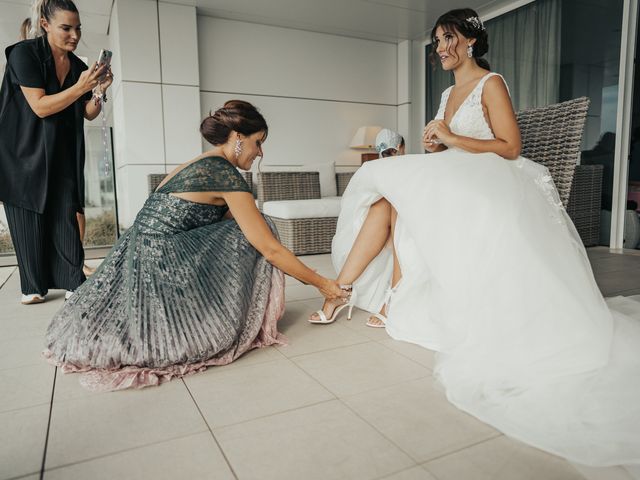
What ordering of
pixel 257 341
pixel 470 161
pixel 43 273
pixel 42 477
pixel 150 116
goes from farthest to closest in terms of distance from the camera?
pixel 150 116
pixel 43 273
pixel 257 341
pixel 470 161
pixel 42 477

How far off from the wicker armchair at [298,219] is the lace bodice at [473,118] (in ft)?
7.33

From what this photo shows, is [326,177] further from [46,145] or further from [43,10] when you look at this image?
[43,10]

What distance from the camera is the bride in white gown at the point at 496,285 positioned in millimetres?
1159

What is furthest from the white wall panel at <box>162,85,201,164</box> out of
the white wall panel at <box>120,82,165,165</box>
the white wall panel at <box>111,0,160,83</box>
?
the white wall panel at <box>111,0,160,83</box>

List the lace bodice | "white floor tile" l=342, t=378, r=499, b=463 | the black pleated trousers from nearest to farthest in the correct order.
→ "white floor tile" l=342, t=378, r=499, b=463, the lace bodice, the black pleated trousers

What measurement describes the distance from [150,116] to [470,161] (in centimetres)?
417

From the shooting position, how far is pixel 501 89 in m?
1.87

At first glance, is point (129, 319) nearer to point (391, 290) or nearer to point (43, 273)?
point (391, 290)

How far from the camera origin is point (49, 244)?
8.52 feet

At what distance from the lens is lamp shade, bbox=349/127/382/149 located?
604 cm

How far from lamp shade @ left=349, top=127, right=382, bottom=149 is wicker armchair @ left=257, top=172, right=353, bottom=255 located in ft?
4.90

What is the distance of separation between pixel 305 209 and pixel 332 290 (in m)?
2.23

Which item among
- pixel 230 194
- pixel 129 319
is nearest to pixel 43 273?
pixel 129 319

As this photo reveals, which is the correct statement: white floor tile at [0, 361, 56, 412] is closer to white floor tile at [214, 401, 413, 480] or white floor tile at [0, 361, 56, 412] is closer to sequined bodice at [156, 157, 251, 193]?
white floor tile at [214, 401, 413, 480]
